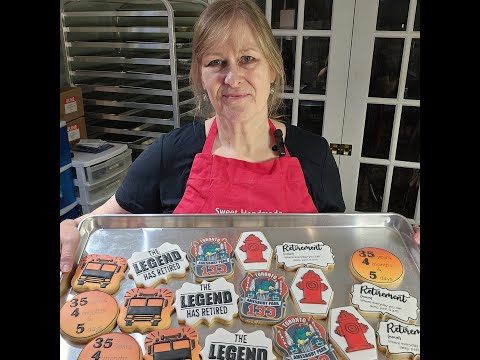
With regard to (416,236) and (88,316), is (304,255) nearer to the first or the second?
(416,236)

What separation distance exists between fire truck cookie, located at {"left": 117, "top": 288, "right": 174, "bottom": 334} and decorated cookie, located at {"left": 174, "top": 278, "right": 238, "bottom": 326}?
21mm

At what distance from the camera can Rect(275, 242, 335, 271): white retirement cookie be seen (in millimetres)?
834

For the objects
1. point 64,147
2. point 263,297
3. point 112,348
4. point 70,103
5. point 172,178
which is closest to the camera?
point 112,348

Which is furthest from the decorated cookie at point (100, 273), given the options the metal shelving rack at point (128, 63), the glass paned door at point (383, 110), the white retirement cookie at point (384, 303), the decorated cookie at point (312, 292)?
the glass paned door at point (383, 110)

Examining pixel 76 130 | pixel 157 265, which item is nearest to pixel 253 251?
pixel 157 265

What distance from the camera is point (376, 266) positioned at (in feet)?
2.72

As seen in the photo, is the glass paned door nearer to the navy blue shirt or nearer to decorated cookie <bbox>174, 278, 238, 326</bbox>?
the navy blue shirt

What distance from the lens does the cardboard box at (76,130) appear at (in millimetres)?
2197

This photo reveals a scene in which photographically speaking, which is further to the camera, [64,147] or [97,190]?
[97,190]

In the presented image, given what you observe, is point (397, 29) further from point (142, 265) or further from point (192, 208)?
point (142, 265)

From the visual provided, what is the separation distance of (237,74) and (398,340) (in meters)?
0.71

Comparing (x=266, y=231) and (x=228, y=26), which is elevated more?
A: (x=228, y=26)

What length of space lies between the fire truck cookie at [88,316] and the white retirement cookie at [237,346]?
188 millimetres

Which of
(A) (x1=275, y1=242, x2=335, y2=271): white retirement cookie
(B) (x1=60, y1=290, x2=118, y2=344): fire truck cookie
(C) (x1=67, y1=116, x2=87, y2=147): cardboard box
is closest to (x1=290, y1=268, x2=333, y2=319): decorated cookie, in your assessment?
(A) (x1=275, y1=242, x2=335, y2=271): white retirement cookie
